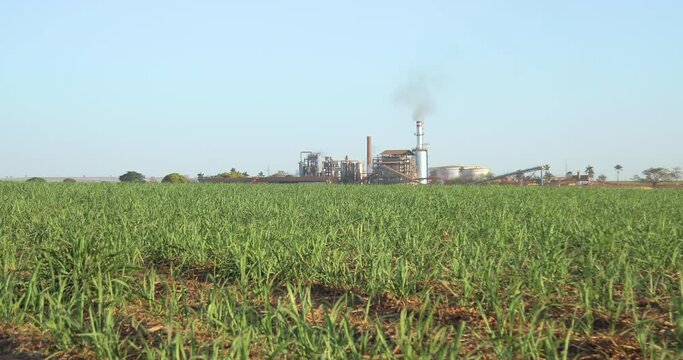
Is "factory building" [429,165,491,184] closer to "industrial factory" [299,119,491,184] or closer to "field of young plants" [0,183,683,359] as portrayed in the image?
"industrial factory" [299,119,491,184]

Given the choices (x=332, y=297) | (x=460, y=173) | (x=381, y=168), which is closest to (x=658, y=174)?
(x=460, y=173)

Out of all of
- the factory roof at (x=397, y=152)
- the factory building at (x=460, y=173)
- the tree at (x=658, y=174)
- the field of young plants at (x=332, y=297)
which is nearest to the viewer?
the field of young plants at (x=332, y=297)

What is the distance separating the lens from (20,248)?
5.73 meters

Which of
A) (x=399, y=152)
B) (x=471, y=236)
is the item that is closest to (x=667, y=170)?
(x=399, y=152)

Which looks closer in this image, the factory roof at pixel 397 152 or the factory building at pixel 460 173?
the factory roof at pixel 397 152

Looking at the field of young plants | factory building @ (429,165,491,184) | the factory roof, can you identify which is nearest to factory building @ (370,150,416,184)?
the factory roof

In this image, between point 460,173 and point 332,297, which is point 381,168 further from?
point 332,297

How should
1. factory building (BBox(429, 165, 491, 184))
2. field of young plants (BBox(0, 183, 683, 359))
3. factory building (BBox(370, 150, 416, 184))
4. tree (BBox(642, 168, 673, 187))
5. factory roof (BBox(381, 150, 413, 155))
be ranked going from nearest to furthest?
field of young plants (BBox(0, 183, 683, 359))
factory building (BBox(370, 150, 416, 184))
factory roof (BBox(381, 150, 413, 155))
factory building (BBox(429, 165, 491, 184))
tree (BBox(642, 168, 673, 187))

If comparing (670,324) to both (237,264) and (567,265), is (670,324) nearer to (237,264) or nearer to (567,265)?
(567,265)

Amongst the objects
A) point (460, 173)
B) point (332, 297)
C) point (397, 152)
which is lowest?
point (332, 297)

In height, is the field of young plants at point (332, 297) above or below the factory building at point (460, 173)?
below

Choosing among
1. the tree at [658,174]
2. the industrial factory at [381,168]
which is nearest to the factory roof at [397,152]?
the industrial factory at [381,168]

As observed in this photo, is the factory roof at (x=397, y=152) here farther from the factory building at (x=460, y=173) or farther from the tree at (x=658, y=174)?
the tree at (x=658, y=174)

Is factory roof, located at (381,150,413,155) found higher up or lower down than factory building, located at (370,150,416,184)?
higher up
